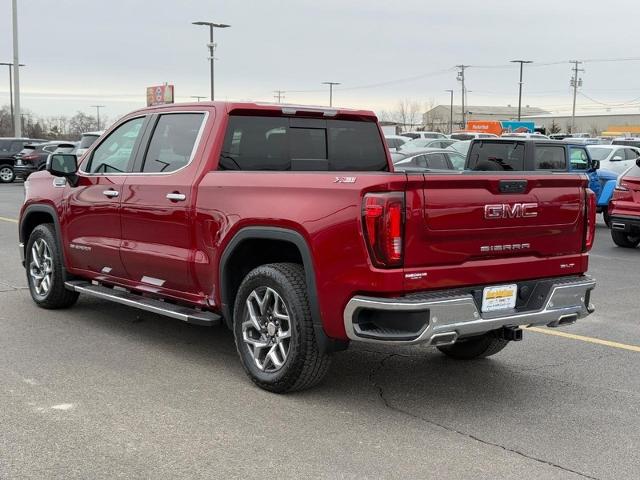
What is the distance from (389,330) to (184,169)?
2.15m

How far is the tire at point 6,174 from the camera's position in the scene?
30484mm

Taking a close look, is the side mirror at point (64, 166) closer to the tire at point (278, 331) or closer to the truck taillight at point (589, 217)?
the tire at point (278, 331)

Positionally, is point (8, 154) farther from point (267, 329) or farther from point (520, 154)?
point (267, 329)

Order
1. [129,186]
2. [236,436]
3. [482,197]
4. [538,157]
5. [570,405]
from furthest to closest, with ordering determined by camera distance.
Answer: [538,157]
[129,186]
[570,405]
[482,197]
[236,436]

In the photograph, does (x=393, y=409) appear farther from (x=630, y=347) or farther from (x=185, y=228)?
(x=630, y=347)

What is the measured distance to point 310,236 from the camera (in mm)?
4773

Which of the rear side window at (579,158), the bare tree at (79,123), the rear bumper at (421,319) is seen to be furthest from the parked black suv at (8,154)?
the bare tree at (79,123)

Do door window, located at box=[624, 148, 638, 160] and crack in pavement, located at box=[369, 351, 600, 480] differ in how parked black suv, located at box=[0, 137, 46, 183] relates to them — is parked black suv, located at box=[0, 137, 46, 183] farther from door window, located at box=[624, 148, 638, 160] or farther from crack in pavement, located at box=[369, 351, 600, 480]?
crack in pavement, located at box=[369, 351, 600, 480]

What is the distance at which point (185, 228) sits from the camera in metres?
5.73

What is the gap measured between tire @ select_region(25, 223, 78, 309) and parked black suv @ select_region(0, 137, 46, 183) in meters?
24.3

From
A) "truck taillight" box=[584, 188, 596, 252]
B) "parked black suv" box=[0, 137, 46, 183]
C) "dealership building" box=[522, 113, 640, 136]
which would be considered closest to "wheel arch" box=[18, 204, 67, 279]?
"truck taillight" box=[584, 188, 596, 252]

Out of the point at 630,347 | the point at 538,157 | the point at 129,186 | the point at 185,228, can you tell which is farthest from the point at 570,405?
the point at 538,157

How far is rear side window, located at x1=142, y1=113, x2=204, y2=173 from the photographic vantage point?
19.6 ft

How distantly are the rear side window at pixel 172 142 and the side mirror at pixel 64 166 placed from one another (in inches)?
38.7
